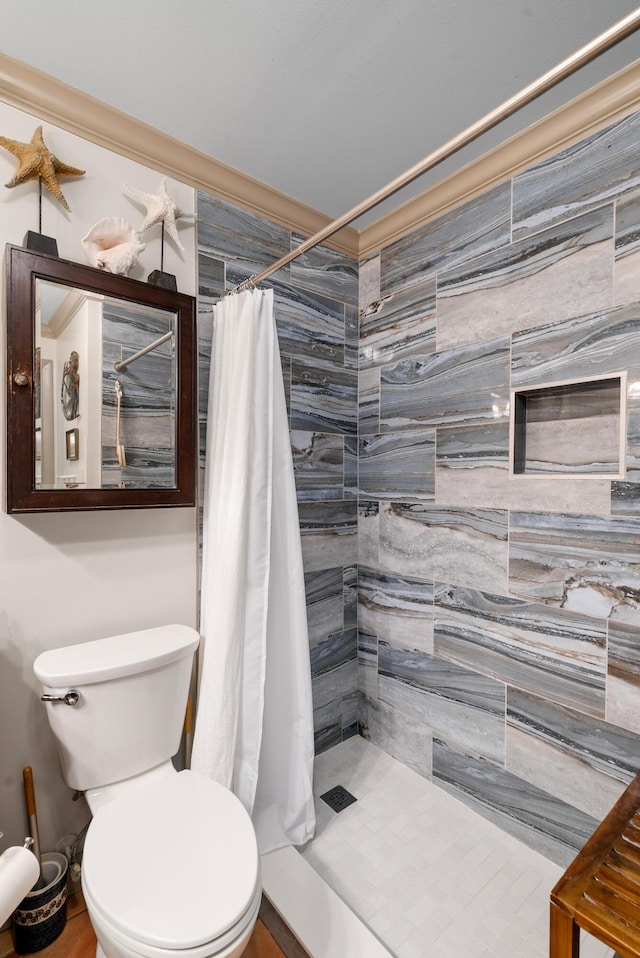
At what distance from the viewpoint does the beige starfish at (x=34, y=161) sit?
136cm

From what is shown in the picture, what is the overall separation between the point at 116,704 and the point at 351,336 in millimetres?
1817

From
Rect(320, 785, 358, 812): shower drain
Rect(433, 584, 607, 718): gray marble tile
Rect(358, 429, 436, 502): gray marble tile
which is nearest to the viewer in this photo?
Rect(433, 584, 607, 718): gray marble tile

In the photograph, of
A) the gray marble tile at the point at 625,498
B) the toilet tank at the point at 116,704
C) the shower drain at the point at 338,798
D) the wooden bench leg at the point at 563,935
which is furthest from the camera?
the shower drain at the point at 338,798

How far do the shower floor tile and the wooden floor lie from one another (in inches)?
10.0

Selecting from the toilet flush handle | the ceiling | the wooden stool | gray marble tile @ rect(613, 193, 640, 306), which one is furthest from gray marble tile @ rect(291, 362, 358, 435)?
the wooden stool

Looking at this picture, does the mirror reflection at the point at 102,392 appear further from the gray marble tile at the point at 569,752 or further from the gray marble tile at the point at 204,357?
the gray marble tile at the point at 569,752

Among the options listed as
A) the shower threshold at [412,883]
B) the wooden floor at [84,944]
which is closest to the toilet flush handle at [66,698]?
the wooden floor at [84,944]

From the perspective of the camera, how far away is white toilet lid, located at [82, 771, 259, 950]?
0.96 metres

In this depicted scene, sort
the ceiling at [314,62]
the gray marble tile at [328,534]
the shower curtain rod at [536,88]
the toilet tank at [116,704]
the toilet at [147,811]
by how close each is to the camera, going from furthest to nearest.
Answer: the gray marble tile at [328,534] → the toilet tank at [116,704] → the ceiling at [314,62] → the toilet at [147,811] → the shower curtain rod at [536,88]

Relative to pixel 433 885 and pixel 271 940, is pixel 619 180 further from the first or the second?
pixel 271 940

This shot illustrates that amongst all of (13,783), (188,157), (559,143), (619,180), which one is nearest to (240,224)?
(188,157)

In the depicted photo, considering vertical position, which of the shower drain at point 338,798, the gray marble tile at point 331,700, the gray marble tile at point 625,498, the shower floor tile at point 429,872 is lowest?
the shower floor tile at point 429,872

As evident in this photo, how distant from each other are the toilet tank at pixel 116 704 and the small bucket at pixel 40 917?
30 centimetres

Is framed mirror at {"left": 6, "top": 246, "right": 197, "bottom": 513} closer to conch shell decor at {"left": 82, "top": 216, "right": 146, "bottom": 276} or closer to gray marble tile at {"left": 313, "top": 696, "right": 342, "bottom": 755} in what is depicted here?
conch shell decor at {"left": 82, "top": 216, "right": 146, "bottom": 276}
